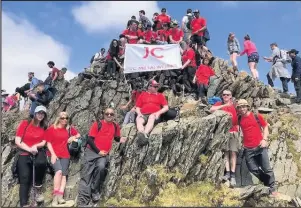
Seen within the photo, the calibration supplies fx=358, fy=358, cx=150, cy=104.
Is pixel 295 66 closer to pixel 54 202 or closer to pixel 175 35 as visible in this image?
pixel 175 35

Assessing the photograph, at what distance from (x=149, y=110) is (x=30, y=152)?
429cm

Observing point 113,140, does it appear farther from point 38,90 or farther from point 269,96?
point 269,96

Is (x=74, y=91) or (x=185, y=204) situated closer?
(x=185, y=204)

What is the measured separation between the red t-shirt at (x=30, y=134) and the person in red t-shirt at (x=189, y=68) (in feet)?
30.7

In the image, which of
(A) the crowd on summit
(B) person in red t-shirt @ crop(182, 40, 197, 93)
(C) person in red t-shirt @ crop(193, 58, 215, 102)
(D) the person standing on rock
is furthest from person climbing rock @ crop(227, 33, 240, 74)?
(C) person in red t-shirt @ crop(193, 58, 215, 102)

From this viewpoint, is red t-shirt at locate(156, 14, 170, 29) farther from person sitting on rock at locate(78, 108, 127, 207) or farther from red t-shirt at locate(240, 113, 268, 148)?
person sitting on rock at locate(78, 108, 127, 207)

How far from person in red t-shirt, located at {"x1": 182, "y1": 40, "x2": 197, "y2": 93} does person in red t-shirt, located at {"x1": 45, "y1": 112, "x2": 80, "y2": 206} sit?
347 inches

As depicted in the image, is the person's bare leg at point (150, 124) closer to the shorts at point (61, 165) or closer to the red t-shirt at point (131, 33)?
the shorts at point (61, 165)

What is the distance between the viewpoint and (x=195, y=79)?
→ 58.5 ft

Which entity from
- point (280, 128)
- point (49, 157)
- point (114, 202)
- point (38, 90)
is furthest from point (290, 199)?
point (38, 90)

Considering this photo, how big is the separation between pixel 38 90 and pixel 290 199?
1170 cm

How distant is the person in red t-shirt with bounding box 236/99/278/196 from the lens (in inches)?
462

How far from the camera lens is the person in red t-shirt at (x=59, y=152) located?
10.6 m

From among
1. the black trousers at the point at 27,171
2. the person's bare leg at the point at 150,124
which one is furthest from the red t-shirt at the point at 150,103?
the black trousers at the point at 27,171
